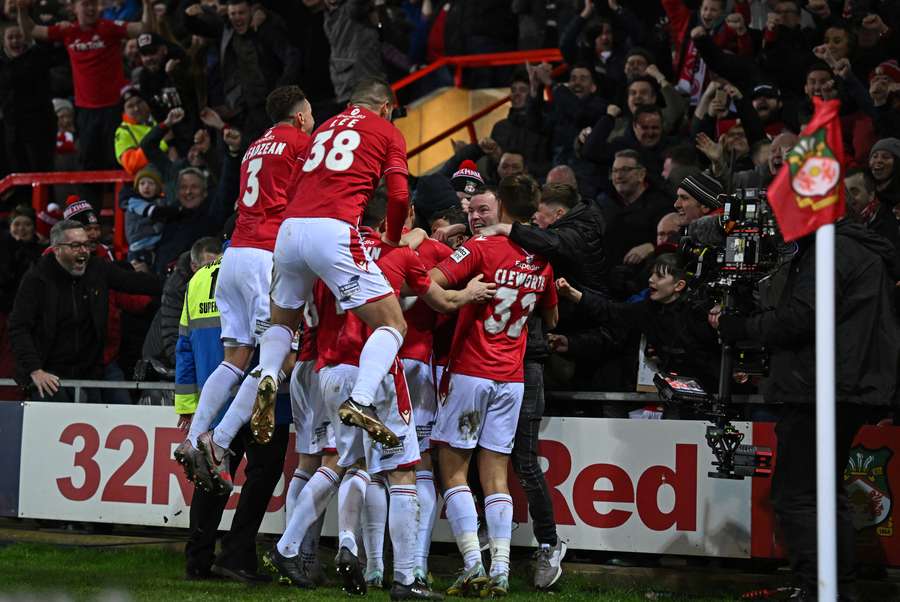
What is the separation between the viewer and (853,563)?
7.45 meters

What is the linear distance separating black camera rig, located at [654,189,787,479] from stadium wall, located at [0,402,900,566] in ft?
3.14

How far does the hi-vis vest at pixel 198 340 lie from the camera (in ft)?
29.8

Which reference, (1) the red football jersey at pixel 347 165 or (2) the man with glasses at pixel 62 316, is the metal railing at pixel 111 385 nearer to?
(2) the man with glasses at pixel 62 316

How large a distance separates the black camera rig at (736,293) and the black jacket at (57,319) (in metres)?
5.62

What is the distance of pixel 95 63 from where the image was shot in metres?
16.8

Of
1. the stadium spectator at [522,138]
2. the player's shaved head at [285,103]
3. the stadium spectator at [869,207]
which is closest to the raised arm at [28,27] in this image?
the stadium spectator at [522,138]

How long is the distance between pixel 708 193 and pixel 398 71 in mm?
9582

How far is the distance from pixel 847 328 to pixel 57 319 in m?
6.78

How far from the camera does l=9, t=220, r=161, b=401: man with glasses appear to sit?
11250 millimetres

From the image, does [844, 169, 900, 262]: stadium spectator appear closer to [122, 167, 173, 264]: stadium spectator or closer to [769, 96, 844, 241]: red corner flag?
[769, 96, 844, 241]: red corner flag

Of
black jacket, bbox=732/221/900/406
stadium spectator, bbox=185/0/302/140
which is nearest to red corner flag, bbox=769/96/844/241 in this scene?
black jacket, bbox=732/221/900/406

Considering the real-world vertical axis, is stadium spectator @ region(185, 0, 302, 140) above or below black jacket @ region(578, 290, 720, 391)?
above

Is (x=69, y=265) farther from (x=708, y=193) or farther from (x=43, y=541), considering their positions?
(x=708, y=193)

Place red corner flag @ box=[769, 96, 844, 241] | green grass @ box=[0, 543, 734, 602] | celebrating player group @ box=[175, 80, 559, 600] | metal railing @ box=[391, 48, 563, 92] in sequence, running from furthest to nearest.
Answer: metal railing @ box=[391, 48, 563, 92], green grass @ box=[0, 543, 734, 602], celebrating player group @ box=[175, 80, 559, 600], red corner flag @ box=[769, 96, 844, 241]
